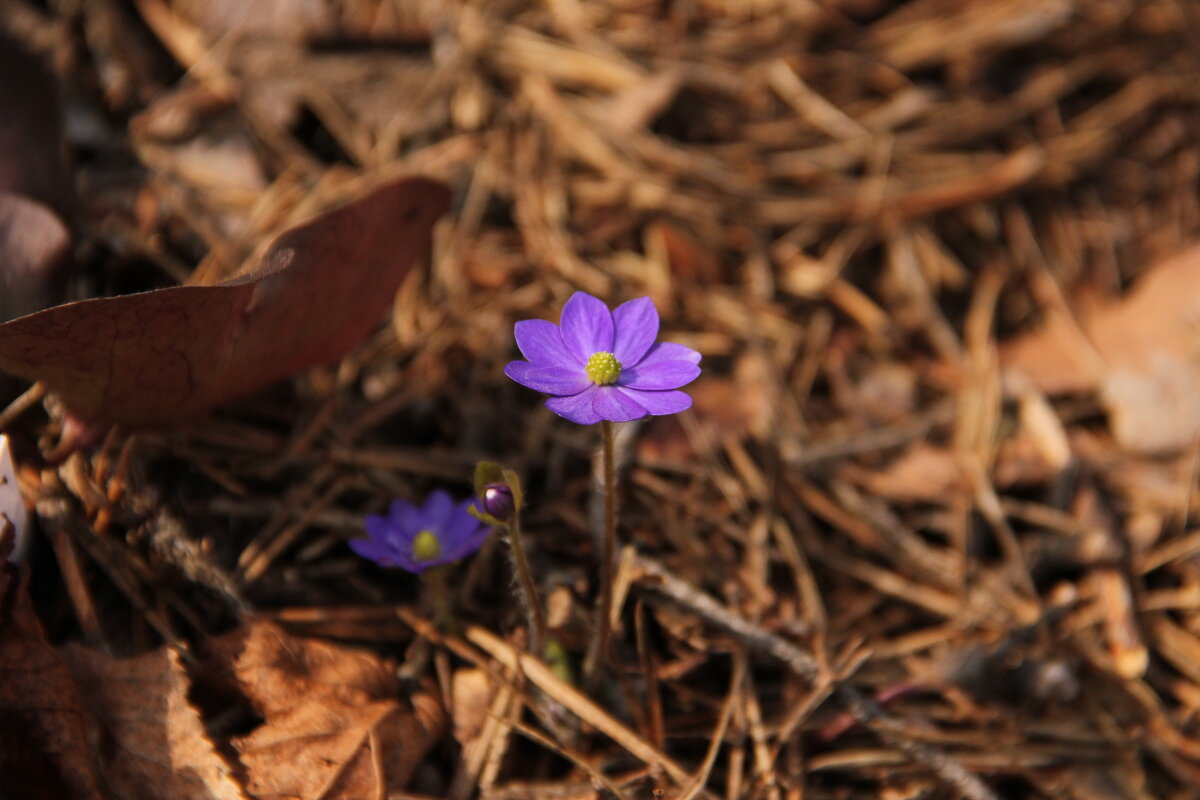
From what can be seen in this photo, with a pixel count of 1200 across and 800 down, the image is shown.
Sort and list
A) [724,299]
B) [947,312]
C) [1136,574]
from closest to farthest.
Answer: [1136,574]
[724,299]
[947,312]

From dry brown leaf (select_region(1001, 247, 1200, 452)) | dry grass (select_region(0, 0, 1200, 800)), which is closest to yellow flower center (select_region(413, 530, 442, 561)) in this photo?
dry grass (select_region(0, 0, 1200, 800))

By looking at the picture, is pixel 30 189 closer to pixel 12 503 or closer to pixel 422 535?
pixel 12 503

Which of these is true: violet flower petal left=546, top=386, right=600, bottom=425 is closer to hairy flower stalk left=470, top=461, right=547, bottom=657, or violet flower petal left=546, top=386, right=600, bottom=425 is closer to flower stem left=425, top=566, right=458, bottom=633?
hairy flower stalk left=470, top=461, right=547, bottom=657

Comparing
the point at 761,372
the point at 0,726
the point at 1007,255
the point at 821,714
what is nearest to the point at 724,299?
the point at 761,372

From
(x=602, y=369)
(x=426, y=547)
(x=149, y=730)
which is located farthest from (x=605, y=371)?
(x=149, y=730)

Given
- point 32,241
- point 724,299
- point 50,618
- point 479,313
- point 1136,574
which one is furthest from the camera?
point 724,299

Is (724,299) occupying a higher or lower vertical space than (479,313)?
lower

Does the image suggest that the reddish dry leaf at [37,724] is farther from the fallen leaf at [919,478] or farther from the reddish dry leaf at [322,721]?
the fallen leaf at [919,478]

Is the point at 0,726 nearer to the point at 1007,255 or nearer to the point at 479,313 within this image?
the point at 479,313
